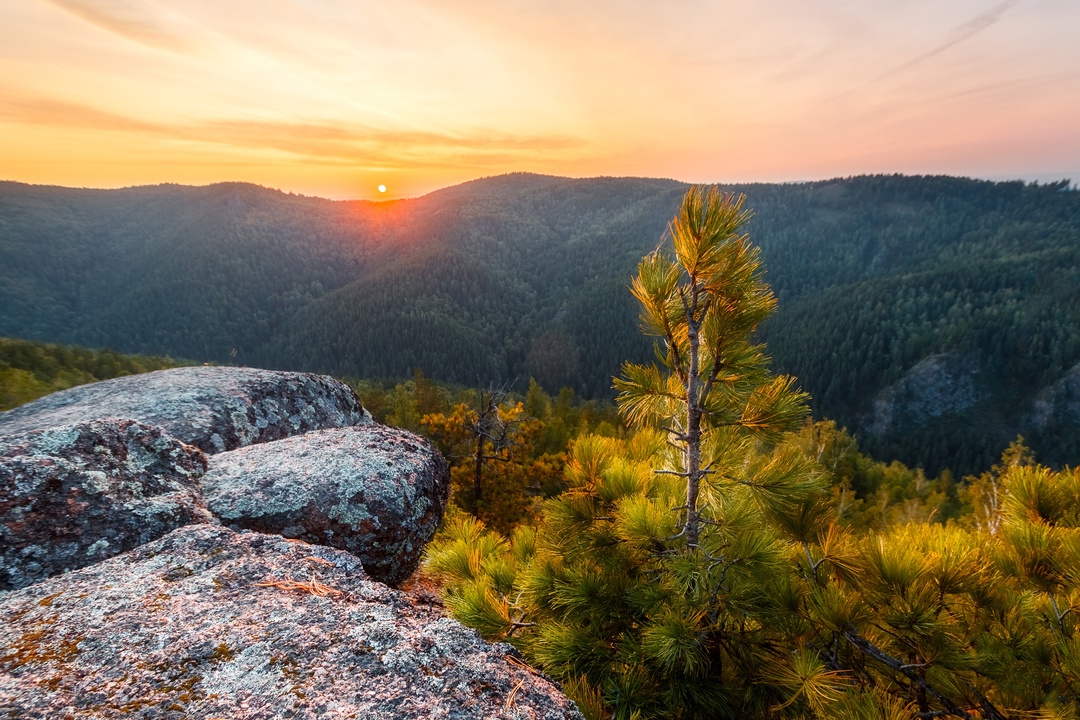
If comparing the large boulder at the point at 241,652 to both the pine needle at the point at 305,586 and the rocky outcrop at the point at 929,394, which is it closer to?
the pine needle at the point at 305,586

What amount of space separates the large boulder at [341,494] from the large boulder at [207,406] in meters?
1.93

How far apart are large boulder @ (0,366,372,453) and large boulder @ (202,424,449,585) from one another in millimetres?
1932

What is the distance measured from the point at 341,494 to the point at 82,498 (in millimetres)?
2216

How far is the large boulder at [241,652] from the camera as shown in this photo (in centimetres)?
202

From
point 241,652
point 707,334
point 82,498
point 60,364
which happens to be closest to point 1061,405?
point 707,334

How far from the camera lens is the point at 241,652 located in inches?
89.4

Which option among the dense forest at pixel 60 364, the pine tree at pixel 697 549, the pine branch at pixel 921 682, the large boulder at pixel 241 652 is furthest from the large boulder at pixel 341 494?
the dense forest at pixel 60 364

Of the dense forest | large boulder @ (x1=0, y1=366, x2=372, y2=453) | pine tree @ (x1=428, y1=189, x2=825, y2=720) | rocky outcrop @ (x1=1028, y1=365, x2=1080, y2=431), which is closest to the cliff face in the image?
pine tree @ (x1=428, y1=189, x2=825, y2=720)

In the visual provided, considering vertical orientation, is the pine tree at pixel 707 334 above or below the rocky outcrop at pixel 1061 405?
above

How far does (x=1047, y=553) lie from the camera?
3.40 meters

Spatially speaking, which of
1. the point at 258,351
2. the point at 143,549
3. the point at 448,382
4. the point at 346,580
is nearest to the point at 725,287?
the point at 346,580

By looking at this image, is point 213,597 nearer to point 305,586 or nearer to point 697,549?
point 305,586

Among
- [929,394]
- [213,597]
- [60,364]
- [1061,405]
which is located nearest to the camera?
[213,597]

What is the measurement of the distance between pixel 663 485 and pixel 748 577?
1.00 m
